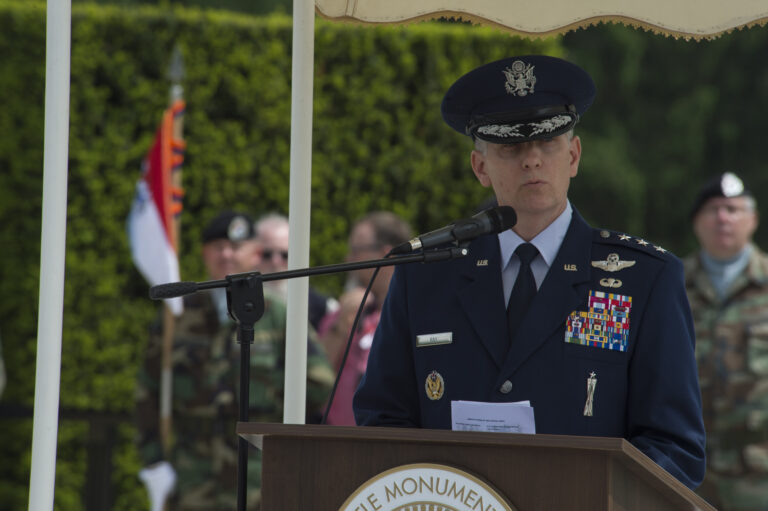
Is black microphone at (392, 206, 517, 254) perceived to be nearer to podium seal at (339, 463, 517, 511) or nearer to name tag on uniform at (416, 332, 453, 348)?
name tag on uniform at (416, 332, 453, 348)

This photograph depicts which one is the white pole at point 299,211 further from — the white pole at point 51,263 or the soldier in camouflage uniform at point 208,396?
the soldier in camouflage uniform at point 208,396

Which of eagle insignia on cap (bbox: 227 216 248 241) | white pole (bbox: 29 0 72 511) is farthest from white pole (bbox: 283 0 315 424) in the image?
eagle insignia on cap (bbox: 227 216 248 241)

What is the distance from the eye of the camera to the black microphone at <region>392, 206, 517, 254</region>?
2.44m

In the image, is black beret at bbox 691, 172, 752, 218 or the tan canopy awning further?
black beret at bbox 691, 172, 752, 218

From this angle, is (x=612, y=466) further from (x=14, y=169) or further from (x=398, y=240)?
(x=14, y=169)

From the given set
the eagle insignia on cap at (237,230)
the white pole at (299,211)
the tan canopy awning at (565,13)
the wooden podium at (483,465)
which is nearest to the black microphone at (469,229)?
the wooden podium at (483,465)

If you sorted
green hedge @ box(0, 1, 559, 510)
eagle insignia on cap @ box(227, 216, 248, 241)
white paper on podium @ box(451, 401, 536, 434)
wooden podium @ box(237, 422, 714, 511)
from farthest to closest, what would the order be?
green hedge @ box(0, 1, 559, 510)
eagle insignia on cap @ box(227, 216, 248, 241)
white paper on podium @ box(451, 401, 536, 434)
wooden podium @ box(237, 422, 714, 511)

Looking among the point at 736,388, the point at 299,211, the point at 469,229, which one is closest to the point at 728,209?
the point at 736,388

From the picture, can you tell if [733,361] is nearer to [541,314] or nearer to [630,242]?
[630,242]

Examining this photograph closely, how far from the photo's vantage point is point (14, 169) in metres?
8.77

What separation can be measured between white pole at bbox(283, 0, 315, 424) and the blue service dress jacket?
1.30 ft

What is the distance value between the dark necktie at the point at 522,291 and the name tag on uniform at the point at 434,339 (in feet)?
0.48

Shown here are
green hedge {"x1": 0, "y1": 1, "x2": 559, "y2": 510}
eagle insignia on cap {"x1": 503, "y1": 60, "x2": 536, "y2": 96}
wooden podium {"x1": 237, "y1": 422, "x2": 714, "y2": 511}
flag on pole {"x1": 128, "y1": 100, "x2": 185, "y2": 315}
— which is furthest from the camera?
green hedge {"x1": 0, "y1": 1, "x2": 559, "y2": 510}

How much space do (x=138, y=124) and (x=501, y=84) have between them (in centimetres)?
647
